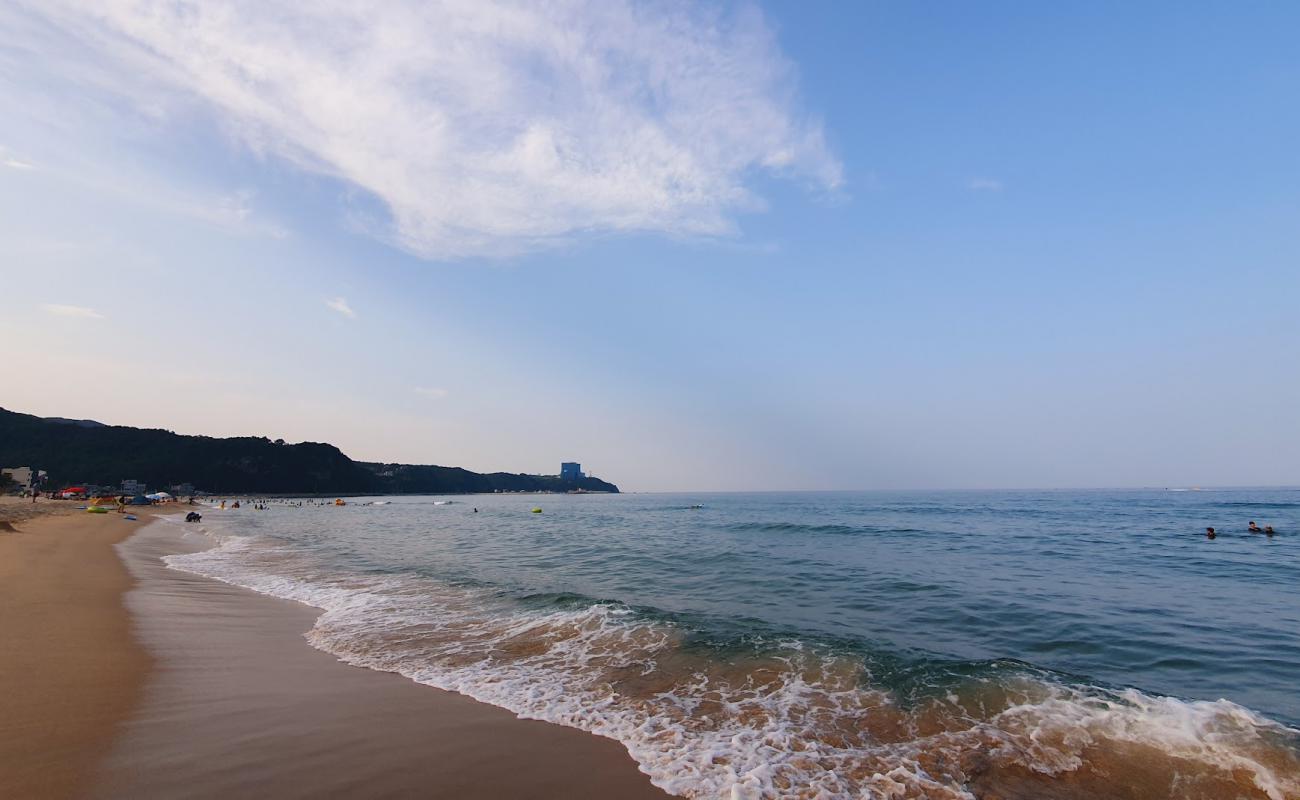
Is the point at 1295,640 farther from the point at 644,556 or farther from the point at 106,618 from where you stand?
the point at 106,618

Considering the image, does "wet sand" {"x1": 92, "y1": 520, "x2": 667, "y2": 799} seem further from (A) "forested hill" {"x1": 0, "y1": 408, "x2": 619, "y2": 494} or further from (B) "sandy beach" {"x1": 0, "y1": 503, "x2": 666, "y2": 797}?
(A) "forested hill" {"x1": 0, "y1": 408, "x2": 619, "y2": 494}

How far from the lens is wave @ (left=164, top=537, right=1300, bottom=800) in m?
5.68

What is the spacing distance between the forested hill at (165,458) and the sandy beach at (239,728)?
148719mm

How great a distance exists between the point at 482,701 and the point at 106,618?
30.4 feet

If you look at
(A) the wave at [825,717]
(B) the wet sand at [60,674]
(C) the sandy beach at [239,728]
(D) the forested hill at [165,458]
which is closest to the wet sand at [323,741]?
(C) the sandy beach at [239,728]

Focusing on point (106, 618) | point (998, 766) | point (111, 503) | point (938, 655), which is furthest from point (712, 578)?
point (111, 503)

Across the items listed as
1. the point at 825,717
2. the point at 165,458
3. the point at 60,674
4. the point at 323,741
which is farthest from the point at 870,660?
the point at 165,458

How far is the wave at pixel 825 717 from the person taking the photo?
5680 mm

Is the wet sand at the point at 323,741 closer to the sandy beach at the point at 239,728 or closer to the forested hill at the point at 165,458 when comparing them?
the sandy beach at the point at 239,728

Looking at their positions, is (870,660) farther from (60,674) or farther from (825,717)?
(60,674)

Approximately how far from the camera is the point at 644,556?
25.0 metres

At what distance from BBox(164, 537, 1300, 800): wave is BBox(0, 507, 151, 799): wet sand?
10.3 ft

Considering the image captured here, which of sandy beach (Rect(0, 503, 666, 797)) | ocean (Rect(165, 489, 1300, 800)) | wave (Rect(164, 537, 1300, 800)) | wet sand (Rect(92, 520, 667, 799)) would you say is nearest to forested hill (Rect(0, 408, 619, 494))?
ocean (Rect(165, 489, 1300, 800))

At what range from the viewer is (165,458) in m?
135
